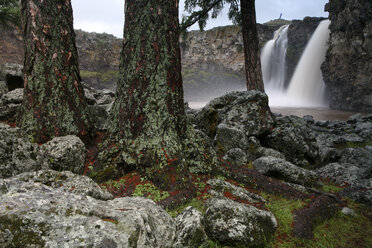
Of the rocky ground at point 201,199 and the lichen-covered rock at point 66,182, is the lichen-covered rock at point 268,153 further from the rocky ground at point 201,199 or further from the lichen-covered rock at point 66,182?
the lichen-covered rock at point 66,182

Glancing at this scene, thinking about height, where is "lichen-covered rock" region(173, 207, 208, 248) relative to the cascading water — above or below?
below

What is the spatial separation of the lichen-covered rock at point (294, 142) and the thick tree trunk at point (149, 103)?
104 inches

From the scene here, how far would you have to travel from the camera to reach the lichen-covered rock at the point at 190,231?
1.80 metres

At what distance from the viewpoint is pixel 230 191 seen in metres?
2.93

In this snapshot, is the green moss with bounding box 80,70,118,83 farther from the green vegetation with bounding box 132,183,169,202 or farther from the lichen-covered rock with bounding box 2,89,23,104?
the green vegetation with bounding box 132,183,169,202

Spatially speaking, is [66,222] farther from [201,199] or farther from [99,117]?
[99,117]

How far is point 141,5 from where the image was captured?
10.9 ft

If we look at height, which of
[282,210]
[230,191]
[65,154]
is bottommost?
[282,210]

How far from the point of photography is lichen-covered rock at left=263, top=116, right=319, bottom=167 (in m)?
5.15

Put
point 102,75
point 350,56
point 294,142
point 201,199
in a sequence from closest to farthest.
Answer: point 201,199
point 294,142
point 350,56
point 102,75

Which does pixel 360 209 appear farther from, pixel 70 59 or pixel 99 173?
pixel 70 59

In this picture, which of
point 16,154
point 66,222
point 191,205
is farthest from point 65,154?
point 66,222

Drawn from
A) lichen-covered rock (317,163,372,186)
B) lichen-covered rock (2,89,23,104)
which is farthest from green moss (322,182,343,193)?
lichen-covered rock (2,89,23,104)

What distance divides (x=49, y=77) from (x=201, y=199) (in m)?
3.40
